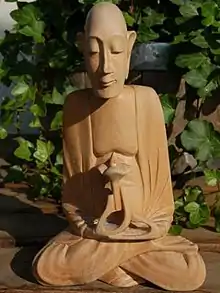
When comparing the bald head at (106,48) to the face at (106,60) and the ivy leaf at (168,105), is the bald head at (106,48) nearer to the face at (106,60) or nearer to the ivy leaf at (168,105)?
the face at (106,60)

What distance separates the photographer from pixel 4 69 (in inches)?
73.7

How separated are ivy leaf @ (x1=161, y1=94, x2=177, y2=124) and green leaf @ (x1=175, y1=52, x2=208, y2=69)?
3.1 inches

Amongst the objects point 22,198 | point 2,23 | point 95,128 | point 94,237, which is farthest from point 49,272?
point 2,23

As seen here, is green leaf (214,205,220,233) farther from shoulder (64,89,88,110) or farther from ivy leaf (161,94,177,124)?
shoulder (64,89,88,110)

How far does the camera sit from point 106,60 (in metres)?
1.35

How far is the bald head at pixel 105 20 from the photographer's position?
1.34 m

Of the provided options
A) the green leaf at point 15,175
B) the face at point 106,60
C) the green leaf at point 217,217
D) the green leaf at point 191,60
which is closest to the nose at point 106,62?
the face at point 106,60

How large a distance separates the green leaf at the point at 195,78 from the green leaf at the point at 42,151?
358 mm

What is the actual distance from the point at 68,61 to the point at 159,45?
21cm

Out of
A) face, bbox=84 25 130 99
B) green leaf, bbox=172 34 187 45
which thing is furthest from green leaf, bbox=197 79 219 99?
face, bbox=84 25 130 99

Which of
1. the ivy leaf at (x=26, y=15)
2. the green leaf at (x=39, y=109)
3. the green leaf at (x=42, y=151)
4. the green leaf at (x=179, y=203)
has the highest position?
the ivy leaf at (x=26, y=15)

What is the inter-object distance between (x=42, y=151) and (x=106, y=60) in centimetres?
57

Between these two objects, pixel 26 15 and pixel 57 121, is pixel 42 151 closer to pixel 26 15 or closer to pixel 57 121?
pixel 57 121

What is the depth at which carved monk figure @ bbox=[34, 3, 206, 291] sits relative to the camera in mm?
1427
